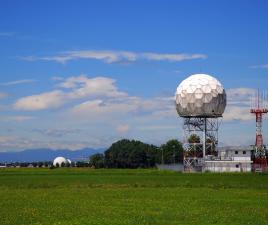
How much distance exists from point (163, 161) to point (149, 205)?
477 ft

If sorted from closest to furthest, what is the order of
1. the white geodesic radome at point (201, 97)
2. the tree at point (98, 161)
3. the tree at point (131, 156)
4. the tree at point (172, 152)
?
the white geodesic radome at point (201, 97) → the tree at point (131, 156) → the tree at point (98, 161) → the tree at point (172, 152)

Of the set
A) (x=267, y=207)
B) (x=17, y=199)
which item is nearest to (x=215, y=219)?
(x=267, y=207)

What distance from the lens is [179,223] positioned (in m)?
25.4

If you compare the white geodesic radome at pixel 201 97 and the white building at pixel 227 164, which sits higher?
the white geodesic radome at pixel 201 97

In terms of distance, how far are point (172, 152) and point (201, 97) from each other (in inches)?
2950

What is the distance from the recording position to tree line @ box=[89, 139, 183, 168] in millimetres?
178375

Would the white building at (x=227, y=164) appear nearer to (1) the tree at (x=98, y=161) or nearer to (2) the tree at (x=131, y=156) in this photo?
(2) the tree at (x=131, y=156)

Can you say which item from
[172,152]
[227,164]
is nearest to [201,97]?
[227,164]

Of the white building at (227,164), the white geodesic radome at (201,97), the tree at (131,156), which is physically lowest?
the white building at (227,164)

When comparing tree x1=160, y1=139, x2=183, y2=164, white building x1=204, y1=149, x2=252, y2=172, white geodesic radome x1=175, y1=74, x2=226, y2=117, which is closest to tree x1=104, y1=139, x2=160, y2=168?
tree x1=160, y1=139, x2=183, y2=164

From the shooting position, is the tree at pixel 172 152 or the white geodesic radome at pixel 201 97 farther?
the tree at pixel 172 152

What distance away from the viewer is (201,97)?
371 ft

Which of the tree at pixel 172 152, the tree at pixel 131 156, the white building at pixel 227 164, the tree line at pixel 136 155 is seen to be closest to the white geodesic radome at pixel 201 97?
the white building at pixel 227 164

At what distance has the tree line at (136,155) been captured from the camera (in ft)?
585
